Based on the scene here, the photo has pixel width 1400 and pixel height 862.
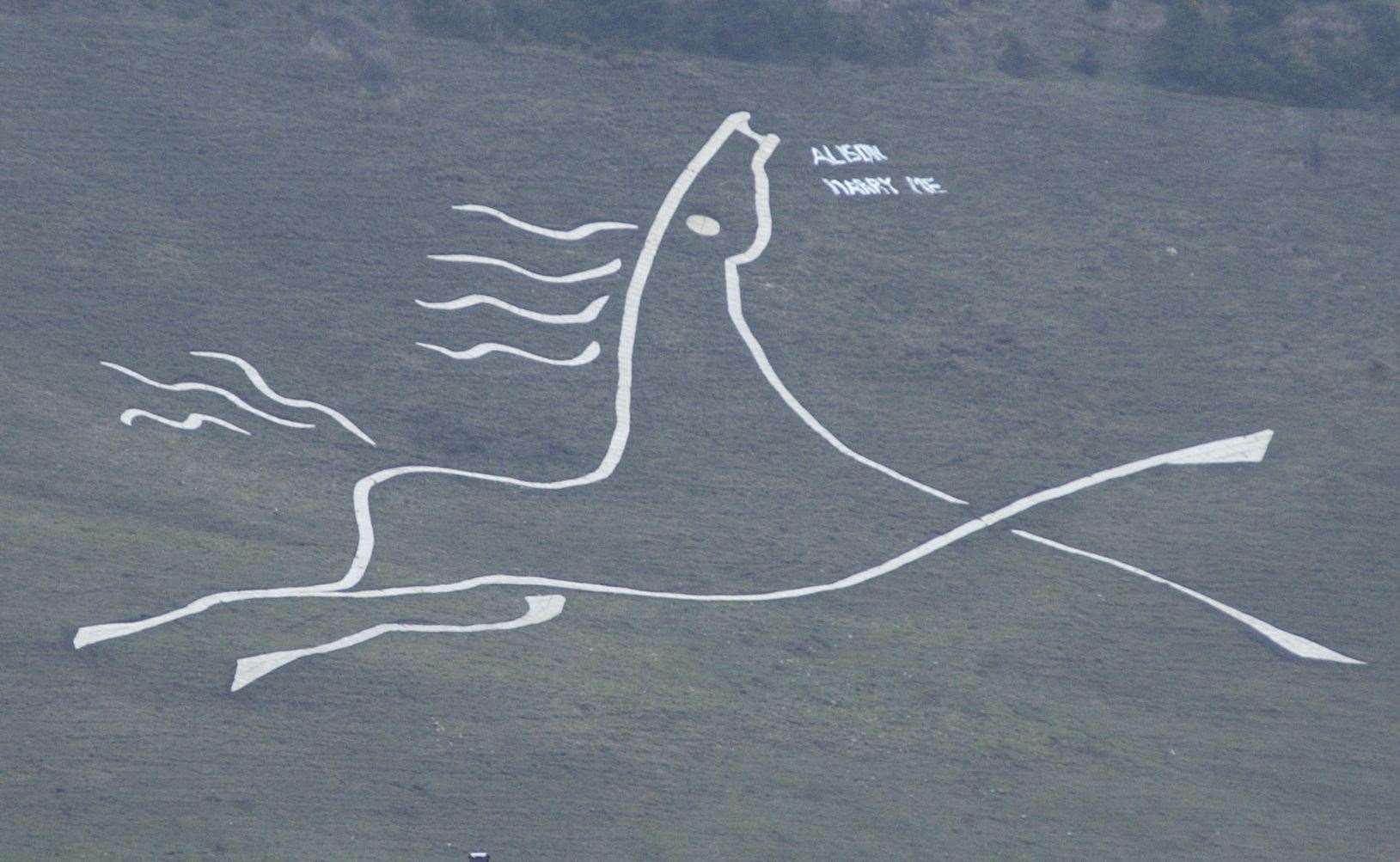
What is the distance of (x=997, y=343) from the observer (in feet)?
77.8

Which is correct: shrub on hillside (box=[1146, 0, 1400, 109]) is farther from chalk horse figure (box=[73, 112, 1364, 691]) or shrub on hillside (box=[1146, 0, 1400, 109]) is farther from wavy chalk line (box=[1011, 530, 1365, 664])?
wavy chalk line (box=[1011, 530, 1365, 664])

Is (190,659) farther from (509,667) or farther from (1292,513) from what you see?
(1292,513)

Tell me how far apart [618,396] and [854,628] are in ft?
15.8

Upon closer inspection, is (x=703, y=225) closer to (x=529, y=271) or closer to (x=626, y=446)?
(x=529, y=271)

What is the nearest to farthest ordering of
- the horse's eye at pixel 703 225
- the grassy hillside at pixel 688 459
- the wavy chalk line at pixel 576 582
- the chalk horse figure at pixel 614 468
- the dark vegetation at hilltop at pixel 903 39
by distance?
1. the grassy hillside at pixel 688 459
2. the wavy chalk line at pixel 576 582
3. the chalk horse figure at pixel 614 468
4. the horse's eye at pixel 703 225
5. the dark vegetation at hilltop at pixel 903 39

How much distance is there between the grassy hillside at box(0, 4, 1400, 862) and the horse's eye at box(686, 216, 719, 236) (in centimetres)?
16

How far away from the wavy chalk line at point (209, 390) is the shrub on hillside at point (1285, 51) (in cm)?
1503

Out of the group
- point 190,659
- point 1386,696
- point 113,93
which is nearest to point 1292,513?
point 1386,696

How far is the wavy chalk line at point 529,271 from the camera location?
23562 millimetres

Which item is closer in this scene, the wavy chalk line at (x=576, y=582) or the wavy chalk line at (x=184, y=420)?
the wavy chalk line at (x=576, y=582)

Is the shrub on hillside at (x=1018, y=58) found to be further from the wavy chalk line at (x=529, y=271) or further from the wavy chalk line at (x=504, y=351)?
the wavy chalk line at (x=504, y=351)

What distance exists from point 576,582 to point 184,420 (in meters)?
5.23

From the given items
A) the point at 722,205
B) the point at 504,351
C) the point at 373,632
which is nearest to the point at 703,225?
the point at 722,205

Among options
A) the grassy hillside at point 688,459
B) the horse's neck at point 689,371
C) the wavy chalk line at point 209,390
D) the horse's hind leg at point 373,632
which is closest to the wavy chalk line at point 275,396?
the grassy hillside at point 688,459
